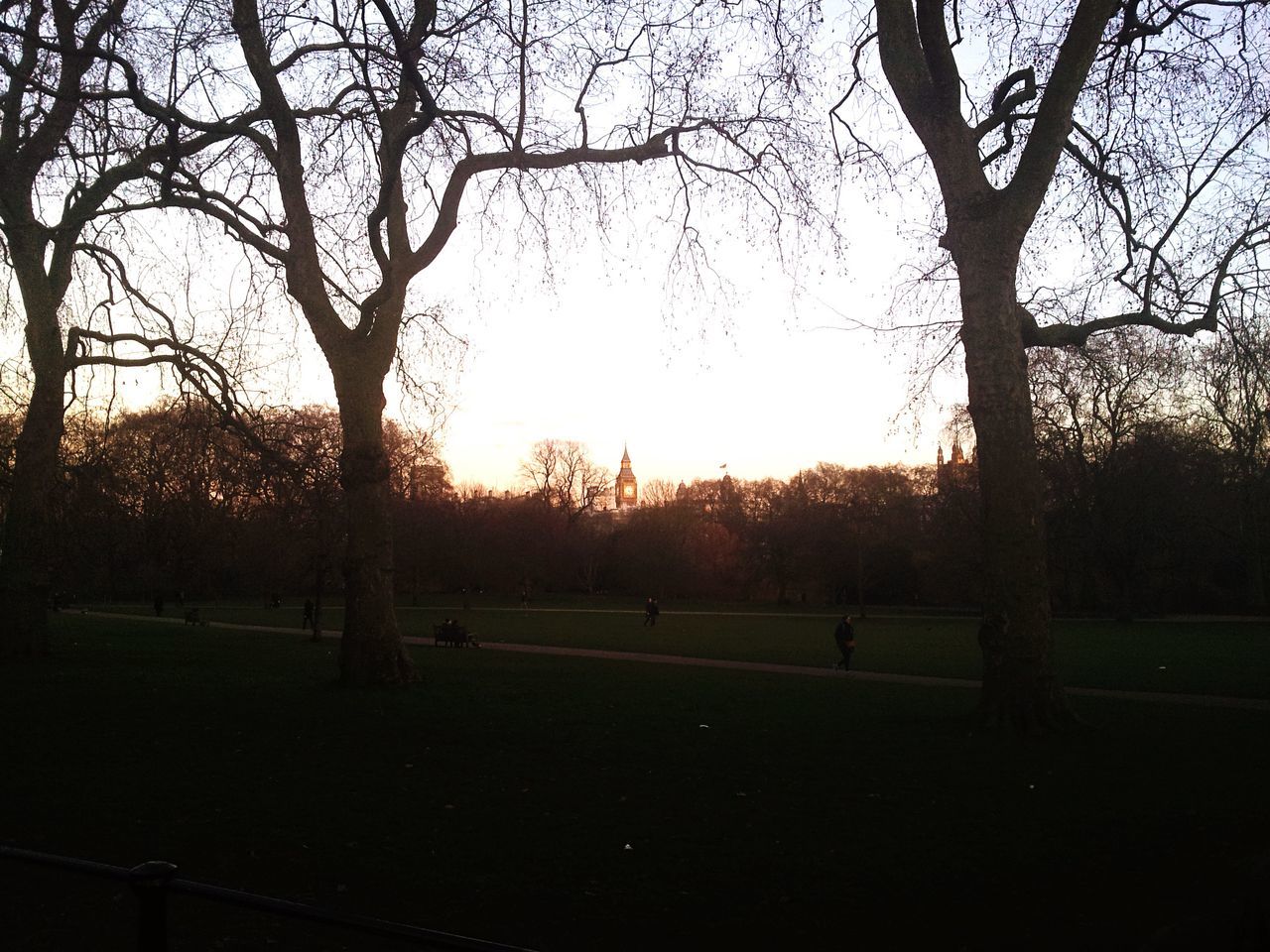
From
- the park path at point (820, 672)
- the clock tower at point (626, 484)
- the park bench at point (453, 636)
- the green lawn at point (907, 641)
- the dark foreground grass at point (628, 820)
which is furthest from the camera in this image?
the clock tower at point (626, 484)

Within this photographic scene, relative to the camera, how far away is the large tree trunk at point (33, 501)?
61.7ft

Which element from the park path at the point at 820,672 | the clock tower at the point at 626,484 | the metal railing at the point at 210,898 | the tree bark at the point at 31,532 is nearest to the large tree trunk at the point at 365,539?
the tree bark at the point at 31,532

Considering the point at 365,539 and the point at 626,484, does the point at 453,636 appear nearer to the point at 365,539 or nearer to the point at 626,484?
the point at 365,539

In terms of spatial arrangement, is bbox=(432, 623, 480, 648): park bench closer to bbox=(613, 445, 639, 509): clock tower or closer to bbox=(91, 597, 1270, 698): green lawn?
bbox=(91, 597, 1270, 698): green lawn

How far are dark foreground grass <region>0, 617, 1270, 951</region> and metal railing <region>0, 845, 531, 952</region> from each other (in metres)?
3.14

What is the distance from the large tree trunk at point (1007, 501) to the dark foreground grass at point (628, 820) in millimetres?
642

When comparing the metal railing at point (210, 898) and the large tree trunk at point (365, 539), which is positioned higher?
the large tree trunk at point (365, 539)

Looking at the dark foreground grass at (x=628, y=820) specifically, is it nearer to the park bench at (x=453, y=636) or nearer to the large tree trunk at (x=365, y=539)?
the large tree trunk at (x=365, y=539)

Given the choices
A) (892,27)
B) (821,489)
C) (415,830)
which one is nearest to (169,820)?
(415,830)

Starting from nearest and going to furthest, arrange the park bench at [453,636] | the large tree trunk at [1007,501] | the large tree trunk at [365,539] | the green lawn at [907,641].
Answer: the large tree trunk at [1007,501] < the large tree trunk at [365,539] < the green lawn at [907,641] < the park bench at [453,636]

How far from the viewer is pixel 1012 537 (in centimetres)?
1226

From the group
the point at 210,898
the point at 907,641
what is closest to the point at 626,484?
the point at 907,641

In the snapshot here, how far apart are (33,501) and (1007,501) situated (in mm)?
16051

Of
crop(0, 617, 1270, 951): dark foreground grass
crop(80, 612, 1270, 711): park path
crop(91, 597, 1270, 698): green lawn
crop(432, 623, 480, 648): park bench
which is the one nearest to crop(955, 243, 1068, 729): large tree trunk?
crop(0, 617, 1270, 951): dark foreground grass
